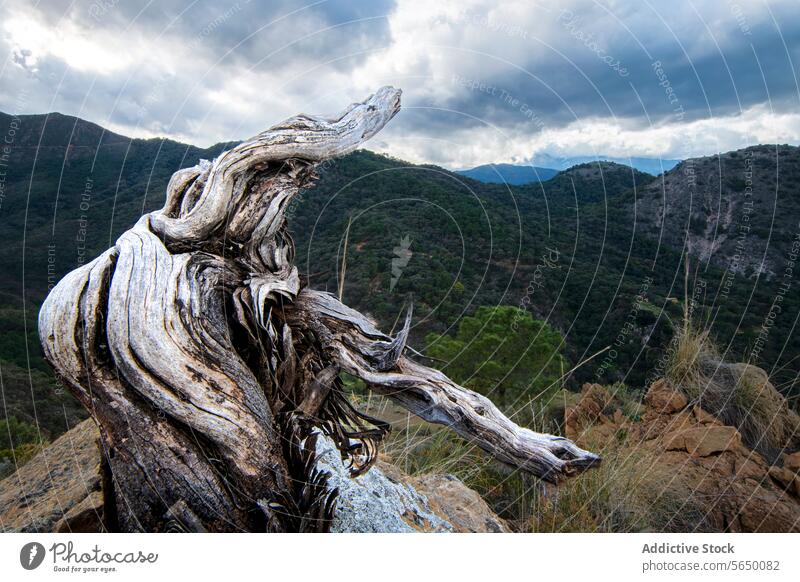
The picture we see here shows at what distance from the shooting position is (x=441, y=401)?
3.44 metres

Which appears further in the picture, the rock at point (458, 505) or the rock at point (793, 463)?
the rock at point (793, 463)

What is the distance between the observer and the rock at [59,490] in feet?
10.6

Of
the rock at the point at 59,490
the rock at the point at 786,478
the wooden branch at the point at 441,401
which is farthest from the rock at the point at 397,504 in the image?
the rock at the point at 786,478

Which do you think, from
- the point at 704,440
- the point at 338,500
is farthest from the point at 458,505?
the point at 704,440

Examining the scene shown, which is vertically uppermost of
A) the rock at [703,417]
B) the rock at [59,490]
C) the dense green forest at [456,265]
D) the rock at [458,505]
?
the dense green forest at [456,265]

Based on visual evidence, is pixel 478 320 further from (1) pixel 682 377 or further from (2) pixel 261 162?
(2) pixel 261 162

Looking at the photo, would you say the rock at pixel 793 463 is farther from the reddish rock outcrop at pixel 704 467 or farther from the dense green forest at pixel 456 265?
the dense green forest at pixel 456 265

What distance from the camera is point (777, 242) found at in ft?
76.8

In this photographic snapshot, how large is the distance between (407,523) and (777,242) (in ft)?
87.8

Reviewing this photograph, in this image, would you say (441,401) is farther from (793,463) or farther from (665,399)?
(793,463)

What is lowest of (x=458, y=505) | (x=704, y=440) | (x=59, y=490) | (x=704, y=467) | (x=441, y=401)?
(x=59, y=490)

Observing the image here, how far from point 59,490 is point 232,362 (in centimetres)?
188

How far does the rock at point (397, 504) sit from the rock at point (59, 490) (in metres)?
1.53

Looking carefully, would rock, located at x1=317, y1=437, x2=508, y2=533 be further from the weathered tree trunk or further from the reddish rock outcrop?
the reddish rock outcrop
